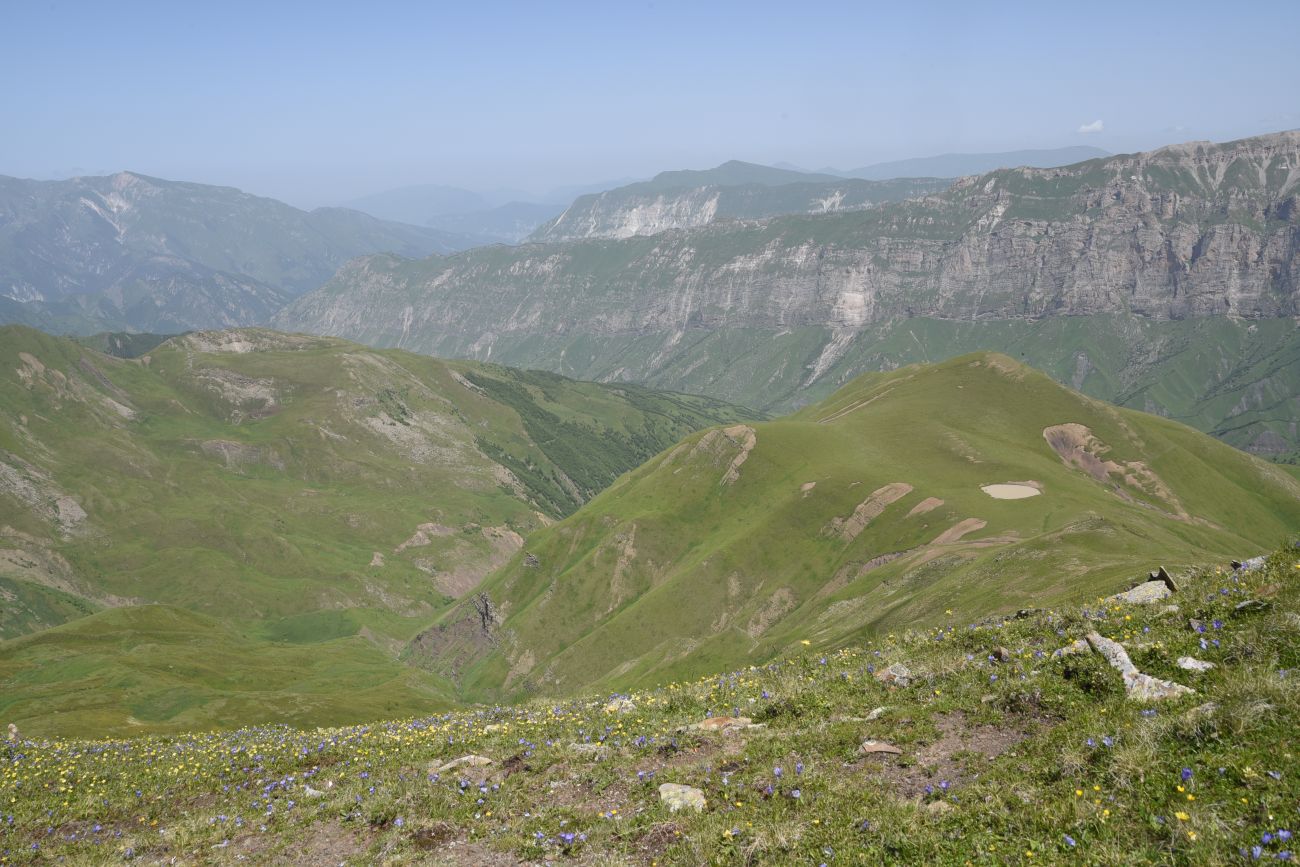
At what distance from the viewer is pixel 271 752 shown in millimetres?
27219

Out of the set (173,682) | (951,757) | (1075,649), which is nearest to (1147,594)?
(1075,649)

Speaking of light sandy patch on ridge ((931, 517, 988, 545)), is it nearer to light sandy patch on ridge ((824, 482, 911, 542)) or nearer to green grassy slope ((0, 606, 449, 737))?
light sandy patch on ridge ((824, 482, 911, 542))

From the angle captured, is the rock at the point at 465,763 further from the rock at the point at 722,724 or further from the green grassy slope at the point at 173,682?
the green grassy slope at the point at 173,682

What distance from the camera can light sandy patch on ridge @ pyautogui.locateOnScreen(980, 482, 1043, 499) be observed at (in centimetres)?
15675

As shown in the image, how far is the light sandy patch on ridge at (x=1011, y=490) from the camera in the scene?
157m

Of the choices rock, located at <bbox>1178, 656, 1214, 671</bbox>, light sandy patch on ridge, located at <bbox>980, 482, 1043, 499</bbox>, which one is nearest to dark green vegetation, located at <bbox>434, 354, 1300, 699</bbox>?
light sandy patch on ridge, located at <bbox>980, 482, 1043, 499</bbox>

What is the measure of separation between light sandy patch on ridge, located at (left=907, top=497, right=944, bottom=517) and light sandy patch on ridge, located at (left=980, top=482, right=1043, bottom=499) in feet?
41.8

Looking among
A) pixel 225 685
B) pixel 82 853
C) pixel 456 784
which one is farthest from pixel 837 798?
pixel 225 685

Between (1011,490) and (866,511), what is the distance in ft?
98.6

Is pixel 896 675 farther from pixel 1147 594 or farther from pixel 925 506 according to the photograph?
pixel 925 506

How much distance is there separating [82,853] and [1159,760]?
80.8 feet

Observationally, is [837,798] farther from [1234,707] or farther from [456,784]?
[456,784]

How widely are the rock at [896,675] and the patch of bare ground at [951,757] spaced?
3141mm

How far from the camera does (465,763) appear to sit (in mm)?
21531
